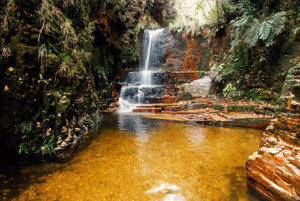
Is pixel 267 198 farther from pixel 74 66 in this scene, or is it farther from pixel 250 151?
pixel 74 66

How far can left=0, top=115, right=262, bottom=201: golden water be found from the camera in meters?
1.82

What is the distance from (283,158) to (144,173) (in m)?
1.93

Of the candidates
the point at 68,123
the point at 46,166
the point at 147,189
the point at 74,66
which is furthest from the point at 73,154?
the point at 74,66

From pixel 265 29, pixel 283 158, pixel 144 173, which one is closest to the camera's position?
pixel 283 158

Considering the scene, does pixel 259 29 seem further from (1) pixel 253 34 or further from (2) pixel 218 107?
(2) pixel 218 107

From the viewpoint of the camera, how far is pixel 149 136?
3936mm

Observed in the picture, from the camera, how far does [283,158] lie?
1643 millimetres

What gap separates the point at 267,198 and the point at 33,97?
3.89 m

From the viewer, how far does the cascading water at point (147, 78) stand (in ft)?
29.2

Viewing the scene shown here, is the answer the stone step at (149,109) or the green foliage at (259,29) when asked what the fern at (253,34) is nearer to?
the green foliage at (259,29)

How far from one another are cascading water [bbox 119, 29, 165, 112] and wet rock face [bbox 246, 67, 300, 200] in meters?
6.62

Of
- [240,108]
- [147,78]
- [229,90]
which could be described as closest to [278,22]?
[229,90]

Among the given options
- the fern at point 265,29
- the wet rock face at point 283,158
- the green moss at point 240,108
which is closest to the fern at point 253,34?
the fern at point 265,29

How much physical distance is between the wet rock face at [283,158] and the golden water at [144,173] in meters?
0.30
